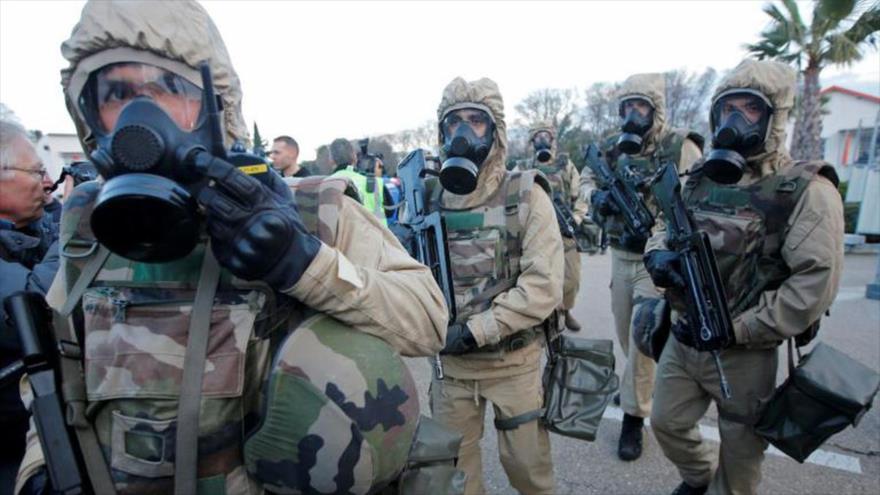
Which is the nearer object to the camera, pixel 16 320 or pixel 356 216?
pixel 16 320

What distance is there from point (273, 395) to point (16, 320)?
2.02 feet

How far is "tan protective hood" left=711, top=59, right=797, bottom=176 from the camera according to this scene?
2.30 metres

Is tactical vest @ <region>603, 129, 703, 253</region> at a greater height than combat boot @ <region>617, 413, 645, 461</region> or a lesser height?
greater

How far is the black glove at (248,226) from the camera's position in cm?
Result: 89

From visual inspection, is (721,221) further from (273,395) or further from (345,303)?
(273,395)

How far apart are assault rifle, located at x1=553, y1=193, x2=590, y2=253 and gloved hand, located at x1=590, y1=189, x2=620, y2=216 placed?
0.38m

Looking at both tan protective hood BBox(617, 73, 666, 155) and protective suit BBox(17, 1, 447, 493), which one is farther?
tan protective hood BBox(617, 73, 666, 155)

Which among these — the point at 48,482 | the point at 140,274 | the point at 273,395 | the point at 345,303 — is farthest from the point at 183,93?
the point at 48,482

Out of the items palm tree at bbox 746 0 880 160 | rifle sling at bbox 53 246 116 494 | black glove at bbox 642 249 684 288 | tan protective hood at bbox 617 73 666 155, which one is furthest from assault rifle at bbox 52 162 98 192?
palm tree at bbox 746 0 880 160

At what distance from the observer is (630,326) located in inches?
145

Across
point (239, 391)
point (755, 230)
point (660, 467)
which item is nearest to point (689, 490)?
point (660, 467)

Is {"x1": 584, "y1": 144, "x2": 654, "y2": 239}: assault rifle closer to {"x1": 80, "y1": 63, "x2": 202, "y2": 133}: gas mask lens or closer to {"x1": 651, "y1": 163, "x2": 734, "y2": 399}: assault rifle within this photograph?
{"x1": 651, "y1": 163, "x2": 734, "y2": 399}: assault rifle

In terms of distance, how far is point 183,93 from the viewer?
3.60ft

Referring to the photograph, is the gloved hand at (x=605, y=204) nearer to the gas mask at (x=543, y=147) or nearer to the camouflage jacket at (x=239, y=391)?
the gas mask at (x=543, y=147)
